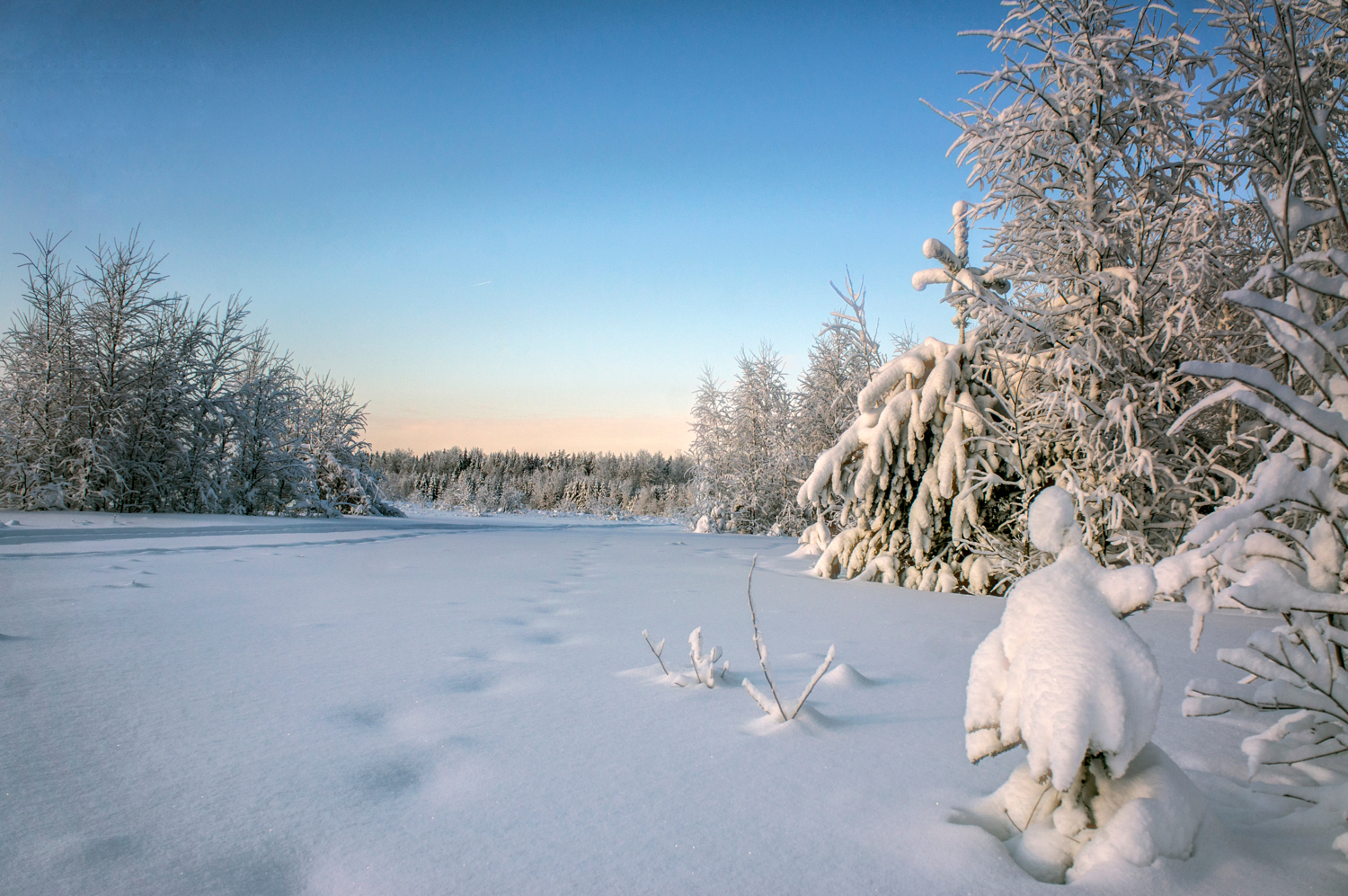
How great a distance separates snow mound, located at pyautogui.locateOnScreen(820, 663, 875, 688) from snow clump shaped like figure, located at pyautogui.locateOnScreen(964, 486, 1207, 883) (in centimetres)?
97

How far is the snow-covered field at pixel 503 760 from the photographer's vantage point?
4.01 feet

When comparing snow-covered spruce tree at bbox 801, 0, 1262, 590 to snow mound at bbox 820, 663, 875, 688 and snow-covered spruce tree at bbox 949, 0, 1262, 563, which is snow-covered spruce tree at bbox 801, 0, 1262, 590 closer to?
snow-covered spruce tree at bbox 949, 0, 1262, 563

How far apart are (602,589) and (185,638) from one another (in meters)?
2.54

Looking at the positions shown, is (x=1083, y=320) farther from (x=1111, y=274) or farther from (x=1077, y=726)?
(x=1077, y=726)

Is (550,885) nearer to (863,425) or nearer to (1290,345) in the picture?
(1290,345)

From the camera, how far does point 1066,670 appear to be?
1.18 meters

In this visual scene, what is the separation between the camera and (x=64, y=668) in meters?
2.26

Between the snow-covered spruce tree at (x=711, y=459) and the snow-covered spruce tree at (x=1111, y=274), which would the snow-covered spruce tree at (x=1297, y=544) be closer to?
the snow-covered spruce tree at (x=1111, y=274)

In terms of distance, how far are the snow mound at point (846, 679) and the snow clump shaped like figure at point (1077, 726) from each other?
97 centimetres

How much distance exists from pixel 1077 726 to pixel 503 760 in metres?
1.42

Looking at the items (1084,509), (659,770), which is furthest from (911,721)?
(1084,509)

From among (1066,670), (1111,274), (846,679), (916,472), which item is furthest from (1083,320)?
(1066,670)

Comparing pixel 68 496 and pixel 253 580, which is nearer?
pixel 253 580

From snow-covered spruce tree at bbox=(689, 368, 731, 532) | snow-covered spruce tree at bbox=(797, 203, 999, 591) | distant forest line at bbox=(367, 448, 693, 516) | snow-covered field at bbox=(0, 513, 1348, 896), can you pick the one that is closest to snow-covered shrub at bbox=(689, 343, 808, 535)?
snow-covered spruce tree at bbox=(689, 368, 731, 532)
